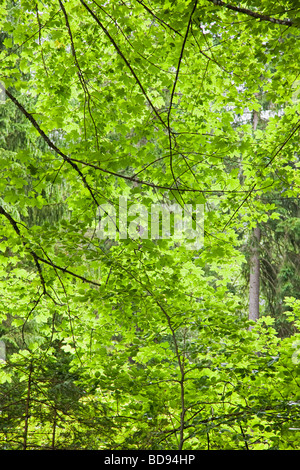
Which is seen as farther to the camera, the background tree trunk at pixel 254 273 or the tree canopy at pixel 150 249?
the background tree trunk at pixel 254 273

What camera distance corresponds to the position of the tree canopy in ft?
8.84

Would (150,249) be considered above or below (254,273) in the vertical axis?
below

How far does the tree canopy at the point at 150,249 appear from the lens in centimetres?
270

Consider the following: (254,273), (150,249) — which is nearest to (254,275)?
(254,273)

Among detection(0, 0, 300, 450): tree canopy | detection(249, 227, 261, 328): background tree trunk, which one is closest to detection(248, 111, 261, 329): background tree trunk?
detection(249, 227, 261, 328): background tree trunk

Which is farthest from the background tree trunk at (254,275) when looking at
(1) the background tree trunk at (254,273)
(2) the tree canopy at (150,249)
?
(2) the tree canopy at (150,249)

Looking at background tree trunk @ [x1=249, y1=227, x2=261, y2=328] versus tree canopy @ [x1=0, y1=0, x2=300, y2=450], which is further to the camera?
background tree trunk @ [x1=249, y1=227, x2=261, y2=328]

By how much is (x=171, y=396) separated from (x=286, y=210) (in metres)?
7.96

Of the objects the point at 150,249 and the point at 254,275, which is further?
the point at 254,275

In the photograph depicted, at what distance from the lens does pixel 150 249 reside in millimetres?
3117

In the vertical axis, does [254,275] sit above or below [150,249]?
above

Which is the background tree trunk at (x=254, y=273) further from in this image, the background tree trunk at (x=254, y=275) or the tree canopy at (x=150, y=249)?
the tree canopy at (x=150, y=249)

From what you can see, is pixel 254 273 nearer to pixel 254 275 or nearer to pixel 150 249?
pixel 254 275

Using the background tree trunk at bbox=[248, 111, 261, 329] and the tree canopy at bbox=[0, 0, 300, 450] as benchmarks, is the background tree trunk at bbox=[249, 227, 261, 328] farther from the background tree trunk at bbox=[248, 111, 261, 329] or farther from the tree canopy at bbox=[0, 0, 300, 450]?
the tree canopy at bbox=[0, 0, 300, 450]
